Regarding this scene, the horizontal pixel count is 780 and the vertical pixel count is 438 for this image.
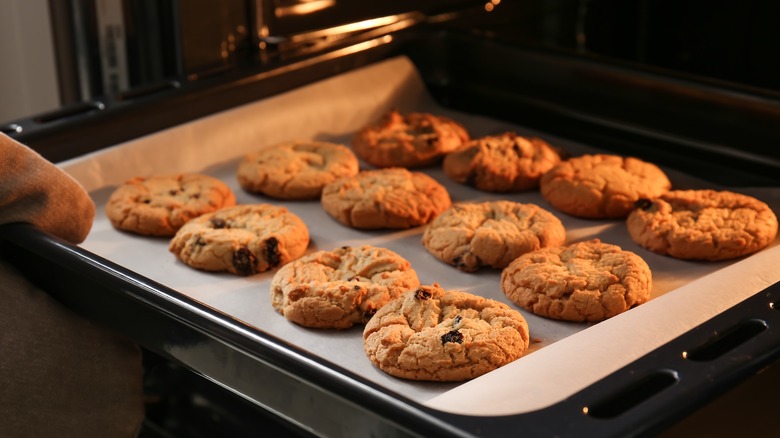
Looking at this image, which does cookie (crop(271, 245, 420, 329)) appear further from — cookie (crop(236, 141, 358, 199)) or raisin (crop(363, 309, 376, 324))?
cookie (crop(236, 141, 358, 199))

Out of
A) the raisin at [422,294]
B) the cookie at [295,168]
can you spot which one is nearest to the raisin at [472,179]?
the cookie at [295,168]

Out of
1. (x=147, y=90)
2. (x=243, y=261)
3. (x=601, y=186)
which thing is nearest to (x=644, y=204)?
(x=601, y=186)

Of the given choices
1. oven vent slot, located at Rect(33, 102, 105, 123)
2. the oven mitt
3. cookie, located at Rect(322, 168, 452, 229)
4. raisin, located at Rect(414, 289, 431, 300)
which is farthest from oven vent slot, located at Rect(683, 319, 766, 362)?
oven vent slot, located at Rect(33, 102, 105, 123)

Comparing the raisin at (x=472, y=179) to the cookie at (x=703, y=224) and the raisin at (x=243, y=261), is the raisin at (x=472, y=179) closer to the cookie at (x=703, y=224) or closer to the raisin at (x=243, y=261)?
the cookie at (x=703, y=224)

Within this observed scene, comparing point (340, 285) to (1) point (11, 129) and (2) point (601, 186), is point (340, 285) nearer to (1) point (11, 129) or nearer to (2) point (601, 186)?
(2) point (601, 186)

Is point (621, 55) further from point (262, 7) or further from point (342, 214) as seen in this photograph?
point (342, 214)
